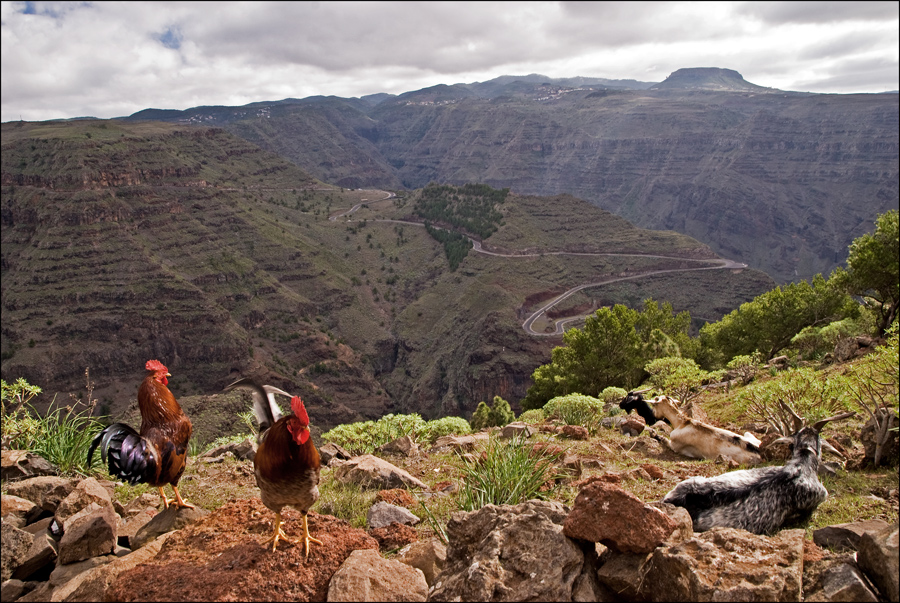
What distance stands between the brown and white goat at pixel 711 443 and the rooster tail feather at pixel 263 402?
7432mm

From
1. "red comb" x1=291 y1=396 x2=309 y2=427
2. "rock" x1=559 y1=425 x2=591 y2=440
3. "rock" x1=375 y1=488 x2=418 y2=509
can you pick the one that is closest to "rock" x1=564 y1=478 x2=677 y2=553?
"red comb" x1=291 y1=396 x2=309 y2=427

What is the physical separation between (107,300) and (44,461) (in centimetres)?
8313

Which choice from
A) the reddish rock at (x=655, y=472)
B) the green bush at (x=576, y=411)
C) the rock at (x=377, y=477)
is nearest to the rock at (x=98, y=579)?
the rock at (x=377, y=477)

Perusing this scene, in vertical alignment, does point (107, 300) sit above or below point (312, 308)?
above

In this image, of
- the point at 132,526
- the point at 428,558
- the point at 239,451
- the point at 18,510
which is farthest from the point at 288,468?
the point at 239,451

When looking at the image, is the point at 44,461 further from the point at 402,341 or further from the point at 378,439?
the point at 402,341

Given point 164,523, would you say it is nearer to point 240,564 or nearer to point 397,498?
point 240,564

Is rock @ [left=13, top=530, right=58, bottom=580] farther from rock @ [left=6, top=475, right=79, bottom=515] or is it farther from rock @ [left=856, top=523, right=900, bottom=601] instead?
rock @ [left=856, top=523, right=900, bottom=601]

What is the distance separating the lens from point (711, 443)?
30.9ft

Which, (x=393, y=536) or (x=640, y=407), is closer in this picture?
(x=393, y=536)

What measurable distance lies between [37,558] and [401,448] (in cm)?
684

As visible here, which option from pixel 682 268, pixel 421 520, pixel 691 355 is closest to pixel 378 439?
pixel 421 520

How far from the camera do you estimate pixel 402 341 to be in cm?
9481

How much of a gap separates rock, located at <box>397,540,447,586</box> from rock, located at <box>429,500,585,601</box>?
0.32 m
